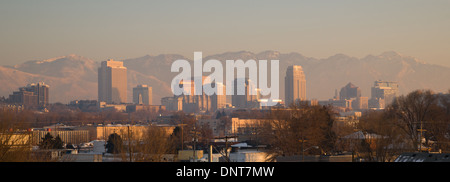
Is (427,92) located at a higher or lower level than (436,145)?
higher

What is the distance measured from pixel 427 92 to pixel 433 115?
7.32 m
